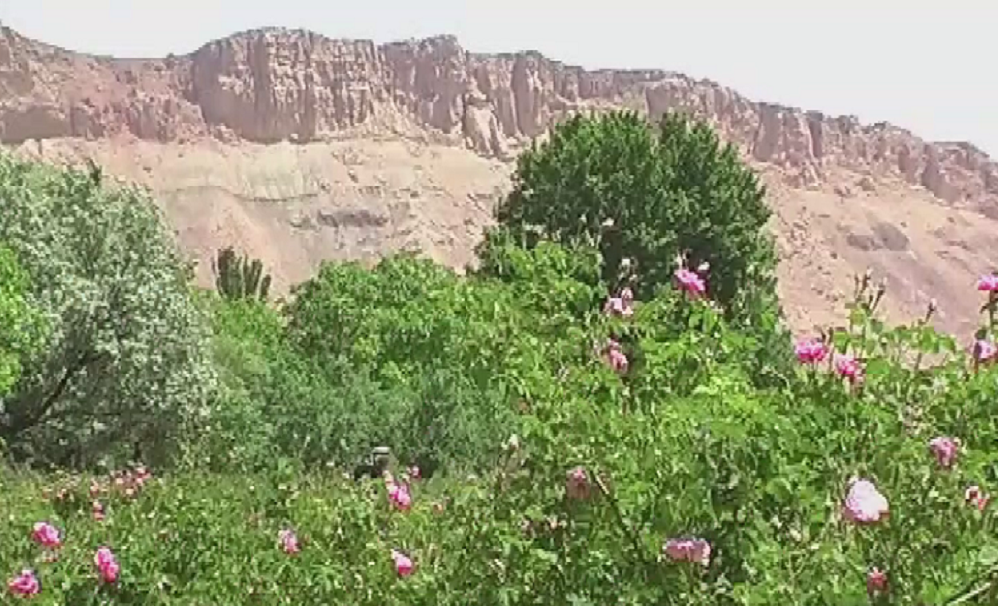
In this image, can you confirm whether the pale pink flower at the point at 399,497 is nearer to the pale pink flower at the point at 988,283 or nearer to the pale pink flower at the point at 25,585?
the pale pink flower at the point at 25,585

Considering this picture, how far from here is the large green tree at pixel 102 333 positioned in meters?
23.6

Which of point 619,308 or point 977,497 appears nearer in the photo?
point 977,497

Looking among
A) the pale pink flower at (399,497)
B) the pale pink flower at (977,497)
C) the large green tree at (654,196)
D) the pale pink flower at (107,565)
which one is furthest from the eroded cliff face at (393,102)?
the pale pink flower at (977,497)

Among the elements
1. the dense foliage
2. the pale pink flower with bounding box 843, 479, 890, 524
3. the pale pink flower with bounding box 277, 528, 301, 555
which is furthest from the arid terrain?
the pale pink flower with bounding box 843, 479, 890, 524

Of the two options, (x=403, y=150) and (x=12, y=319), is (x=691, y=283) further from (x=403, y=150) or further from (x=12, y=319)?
(x=403, y=150)

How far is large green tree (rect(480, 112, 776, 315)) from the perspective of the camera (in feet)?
110

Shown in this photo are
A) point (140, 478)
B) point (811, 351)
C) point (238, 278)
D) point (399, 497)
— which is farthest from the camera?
point (238, 278)

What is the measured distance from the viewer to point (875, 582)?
4090mm

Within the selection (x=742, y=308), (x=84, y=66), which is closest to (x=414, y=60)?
(x=84, y=66)

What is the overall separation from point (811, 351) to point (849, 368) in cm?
14

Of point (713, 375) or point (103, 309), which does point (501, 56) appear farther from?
point (713, 375)

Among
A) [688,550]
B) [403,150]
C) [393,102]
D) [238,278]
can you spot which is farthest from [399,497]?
[393,102]

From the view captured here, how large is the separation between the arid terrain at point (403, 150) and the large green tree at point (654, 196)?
78.6 metres

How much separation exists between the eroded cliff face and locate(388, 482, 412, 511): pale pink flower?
12868 cm
